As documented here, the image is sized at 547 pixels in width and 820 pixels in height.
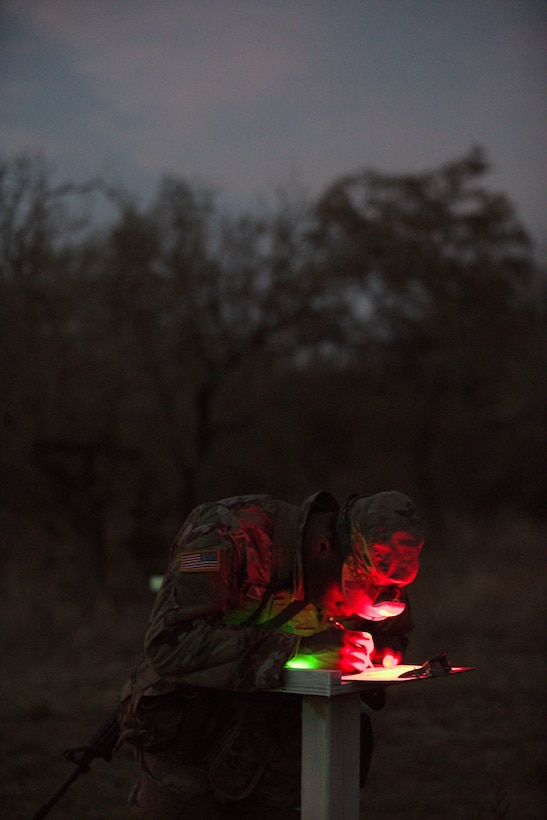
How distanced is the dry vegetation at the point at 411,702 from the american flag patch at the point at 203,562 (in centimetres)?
147

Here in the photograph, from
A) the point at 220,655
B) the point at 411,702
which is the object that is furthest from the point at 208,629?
the point at 411,702

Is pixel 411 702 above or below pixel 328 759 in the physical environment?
below

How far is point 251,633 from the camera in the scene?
9.97 ft

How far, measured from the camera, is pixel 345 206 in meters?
19.0

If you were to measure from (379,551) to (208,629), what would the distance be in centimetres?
63

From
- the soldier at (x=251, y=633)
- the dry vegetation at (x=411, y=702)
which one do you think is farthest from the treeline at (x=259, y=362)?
the soldier at (x=251, y=633)

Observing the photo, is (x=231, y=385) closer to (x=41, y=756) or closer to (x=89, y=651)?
(x=89, y=651)

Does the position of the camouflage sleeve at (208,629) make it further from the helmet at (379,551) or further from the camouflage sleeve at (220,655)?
the helmet at (379,551)

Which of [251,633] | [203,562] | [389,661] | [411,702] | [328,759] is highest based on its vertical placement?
[203,562]

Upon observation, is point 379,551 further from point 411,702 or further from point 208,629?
point 411,702

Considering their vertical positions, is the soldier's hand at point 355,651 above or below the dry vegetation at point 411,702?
above

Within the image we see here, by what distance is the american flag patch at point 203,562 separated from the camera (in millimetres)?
3133

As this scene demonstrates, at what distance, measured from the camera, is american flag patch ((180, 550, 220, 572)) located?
123 inches

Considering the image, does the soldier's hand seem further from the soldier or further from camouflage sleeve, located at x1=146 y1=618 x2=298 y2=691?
camouflage sleeve, located at x1=146 y1=618 x2=298 y2=691
